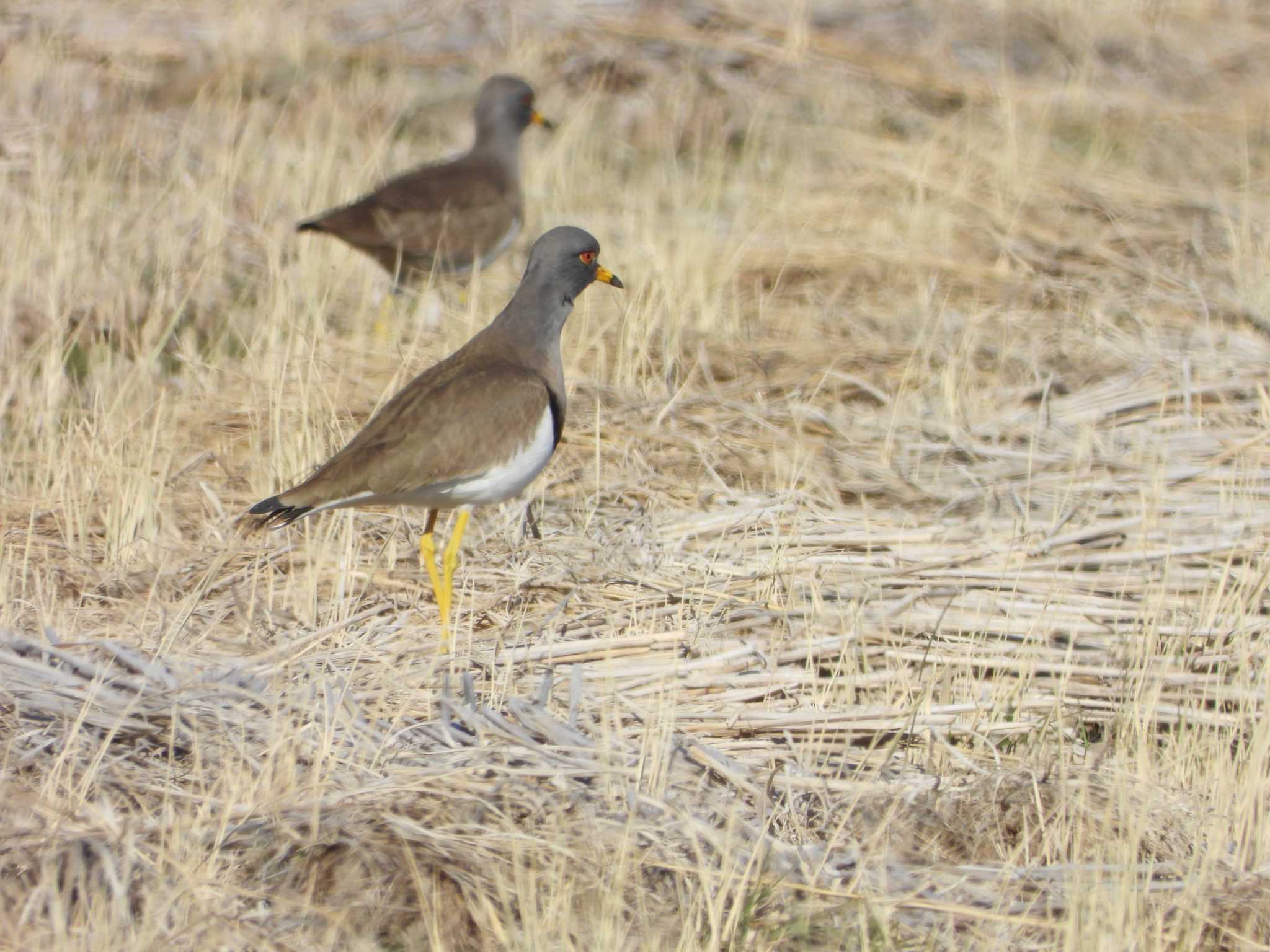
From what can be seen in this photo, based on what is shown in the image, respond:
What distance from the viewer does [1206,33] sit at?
1128 cm

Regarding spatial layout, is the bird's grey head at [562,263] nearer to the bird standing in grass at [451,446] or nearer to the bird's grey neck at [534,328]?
the bird's grey neck at [534,328]

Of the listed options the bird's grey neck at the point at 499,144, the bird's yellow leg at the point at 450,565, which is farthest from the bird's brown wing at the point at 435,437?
the bird's grey neck at the point at 499,144

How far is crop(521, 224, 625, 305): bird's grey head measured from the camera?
548cm

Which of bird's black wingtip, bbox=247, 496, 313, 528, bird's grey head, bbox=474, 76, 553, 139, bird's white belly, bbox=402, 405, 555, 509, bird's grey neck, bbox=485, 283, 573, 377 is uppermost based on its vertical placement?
bird's grey head, bbox=474, 76, 553, 139

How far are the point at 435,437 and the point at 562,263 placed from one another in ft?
3.17

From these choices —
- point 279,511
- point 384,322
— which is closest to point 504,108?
point 384,322

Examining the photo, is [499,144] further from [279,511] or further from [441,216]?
[279,511]

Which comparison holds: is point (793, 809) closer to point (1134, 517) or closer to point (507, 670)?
point (507, 670)

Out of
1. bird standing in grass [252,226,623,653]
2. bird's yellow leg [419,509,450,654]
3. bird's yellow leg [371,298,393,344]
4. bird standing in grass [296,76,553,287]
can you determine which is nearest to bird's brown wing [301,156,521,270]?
bird standing in grass [296,76,553,287]

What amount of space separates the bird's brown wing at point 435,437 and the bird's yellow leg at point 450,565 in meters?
0.20

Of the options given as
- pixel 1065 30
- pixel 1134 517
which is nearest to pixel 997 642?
pixel 1134 517

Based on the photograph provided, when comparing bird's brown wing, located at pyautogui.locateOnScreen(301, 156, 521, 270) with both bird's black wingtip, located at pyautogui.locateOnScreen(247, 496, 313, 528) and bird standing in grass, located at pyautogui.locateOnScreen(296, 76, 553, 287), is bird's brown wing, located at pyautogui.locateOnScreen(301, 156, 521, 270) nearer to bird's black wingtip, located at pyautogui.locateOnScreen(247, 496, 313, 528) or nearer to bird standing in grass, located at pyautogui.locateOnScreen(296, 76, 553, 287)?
bird standing in grass, located at pyautogui.locateOnScreen(296, 76, 553, 287)

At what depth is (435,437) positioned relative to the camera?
482 cm

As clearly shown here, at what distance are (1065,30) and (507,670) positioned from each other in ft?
26.8
